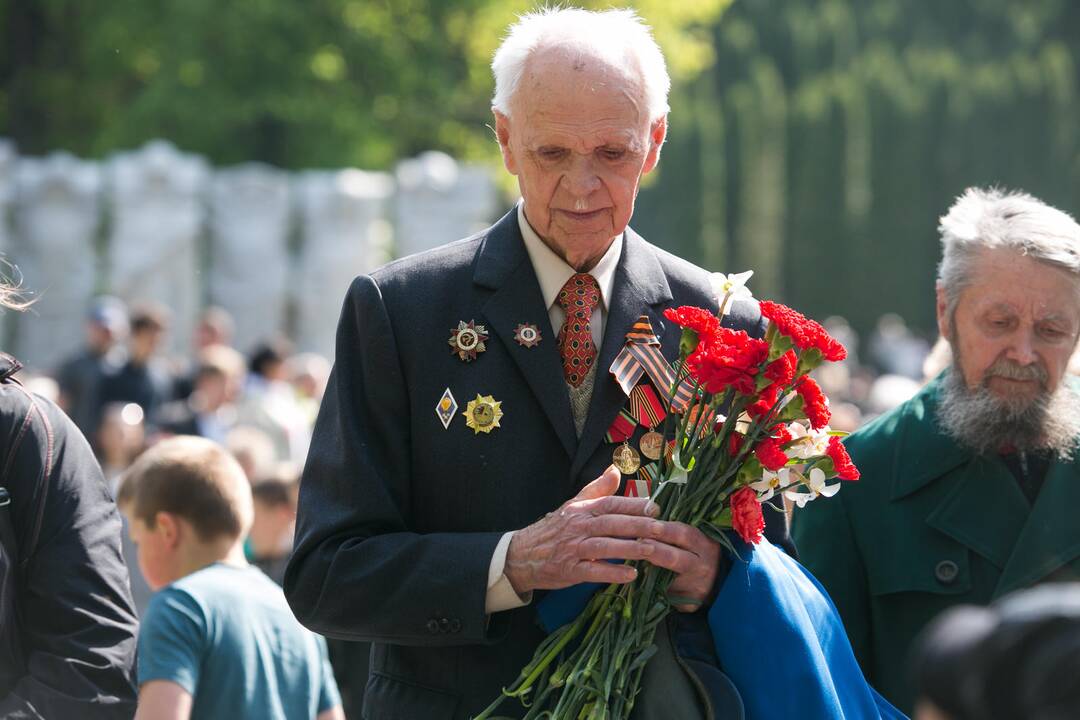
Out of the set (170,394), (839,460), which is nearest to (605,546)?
(839,460)

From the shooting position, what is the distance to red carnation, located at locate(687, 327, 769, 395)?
10.1 ft

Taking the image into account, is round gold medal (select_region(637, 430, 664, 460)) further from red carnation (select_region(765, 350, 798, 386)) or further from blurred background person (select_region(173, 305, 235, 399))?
blurred background person (select_region(173, 305, 235, 399))

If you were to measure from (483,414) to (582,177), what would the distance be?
0.50 metres

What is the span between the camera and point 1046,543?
13.8 ft

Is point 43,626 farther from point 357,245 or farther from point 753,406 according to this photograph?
point 357,245

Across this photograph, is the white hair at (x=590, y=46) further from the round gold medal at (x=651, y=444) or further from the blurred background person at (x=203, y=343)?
the blurred background person at (x=203, y=343)

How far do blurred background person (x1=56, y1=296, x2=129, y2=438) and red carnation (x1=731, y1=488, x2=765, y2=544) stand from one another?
9.47 meters

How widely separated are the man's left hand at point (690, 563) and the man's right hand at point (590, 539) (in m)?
0.02

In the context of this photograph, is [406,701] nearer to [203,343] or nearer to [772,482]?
[772,482]

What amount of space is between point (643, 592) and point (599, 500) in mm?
194

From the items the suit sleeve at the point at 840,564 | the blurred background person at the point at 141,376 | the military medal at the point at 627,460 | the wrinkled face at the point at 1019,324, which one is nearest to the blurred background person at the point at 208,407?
the blurred background person at the point at 141,376

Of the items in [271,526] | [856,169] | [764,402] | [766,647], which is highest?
[856,169]

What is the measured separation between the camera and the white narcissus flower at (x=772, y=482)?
3166 millimetres

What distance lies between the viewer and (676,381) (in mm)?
3264
